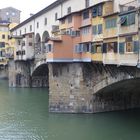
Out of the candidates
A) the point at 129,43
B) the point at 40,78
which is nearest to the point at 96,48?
Result: the point at 129,43

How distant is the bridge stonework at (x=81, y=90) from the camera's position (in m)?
28.1

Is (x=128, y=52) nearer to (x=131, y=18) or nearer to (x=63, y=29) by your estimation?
(x=131, y=18)

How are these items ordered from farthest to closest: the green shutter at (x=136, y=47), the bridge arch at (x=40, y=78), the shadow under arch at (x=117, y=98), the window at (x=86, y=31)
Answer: the bridge arch at (x=40, y=78) < the shadow under arch at (x=117, y=98) < the window at (x=86, y=31) < the green shutter at (x=136, y=47)

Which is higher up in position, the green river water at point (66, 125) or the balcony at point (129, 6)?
the balcony at point (129, 6)

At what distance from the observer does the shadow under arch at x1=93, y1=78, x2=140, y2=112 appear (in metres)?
28.1

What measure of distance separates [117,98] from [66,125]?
6.15 meters

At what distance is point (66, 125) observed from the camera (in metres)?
25.8

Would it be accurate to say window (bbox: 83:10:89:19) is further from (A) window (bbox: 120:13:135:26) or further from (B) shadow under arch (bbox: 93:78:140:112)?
(B) shadow under arch (bbox: 93:78:140:112)

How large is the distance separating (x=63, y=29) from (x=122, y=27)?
10.2 meters

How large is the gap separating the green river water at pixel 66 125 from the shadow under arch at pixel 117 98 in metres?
0.66

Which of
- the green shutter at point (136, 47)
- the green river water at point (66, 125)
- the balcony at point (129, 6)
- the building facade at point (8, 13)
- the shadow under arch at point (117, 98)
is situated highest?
the building facade at point (8, 13)

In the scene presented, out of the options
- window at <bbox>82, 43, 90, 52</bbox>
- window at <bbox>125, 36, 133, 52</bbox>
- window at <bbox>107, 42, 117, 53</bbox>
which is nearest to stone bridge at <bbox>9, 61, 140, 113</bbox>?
window at <bbox>82, 43, 90, 52</bbox>

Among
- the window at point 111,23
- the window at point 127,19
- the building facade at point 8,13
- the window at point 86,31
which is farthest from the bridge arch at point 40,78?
the building facade at point 8,13

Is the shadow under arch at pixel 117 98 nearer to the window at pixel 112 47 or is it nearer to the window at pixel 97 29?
the window at pixel 112 47
